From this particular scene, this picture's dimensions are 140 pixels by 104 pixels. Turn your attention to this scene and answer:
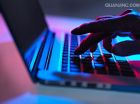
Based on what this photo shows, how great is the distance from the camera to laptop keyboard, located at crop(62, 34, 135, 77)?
1.50ft

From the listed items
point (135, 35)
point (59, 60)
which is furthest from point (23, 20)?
point (135, 35)

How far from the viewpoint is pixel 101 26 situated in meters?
0.48

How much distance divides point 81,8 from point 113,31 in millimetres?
80

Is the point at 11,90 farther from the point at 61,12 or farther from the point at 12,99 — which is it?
the point at 61,12

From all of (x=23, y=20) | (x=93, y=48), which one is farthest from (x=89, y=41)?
A: (x=23, y=20)

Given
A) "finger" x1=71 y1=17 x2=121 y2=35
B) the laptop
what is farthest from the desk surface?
"finger" x1=71 y1=17 x2=121 y2=35

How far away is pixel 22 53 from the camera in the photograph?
0.39 metres

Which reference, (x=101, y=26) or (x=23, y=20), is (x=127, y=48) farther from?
(x=23, y=20)

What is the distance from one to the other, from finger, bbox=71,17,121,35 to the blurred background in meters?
0.03

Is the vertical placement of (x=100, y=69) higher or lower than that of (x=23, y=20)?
lower

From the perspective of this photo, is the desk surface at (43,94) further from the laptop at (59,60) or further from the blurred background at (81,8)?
the blurred background at (81,8)

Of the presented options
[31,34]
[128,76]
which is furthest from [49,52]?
[128,76]

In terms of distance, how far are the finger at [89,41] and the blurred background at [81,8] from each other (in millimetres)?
43

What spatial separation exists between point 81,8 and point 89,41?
2.8 inches
